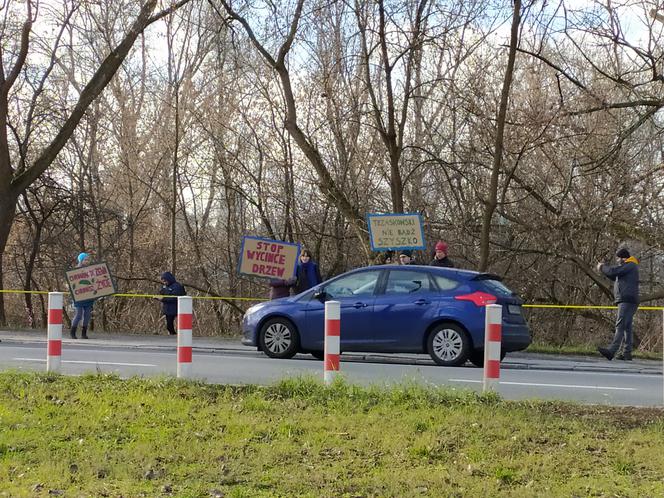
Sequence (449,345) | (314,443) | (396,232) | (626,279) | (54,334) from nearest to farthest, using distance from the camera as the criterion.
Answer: (314,443) < (54,334) < (449,345) < (626,279) < (396,232)

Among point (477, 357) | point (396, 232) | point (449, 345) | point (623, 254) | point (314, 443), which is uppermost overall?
point (396, 232)

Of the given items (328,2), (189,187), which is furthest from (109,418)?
(189,187)

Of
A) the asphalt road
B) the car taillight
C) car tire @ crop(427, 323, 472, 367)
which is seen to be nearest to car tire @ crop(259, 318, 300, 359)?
the asphalt road

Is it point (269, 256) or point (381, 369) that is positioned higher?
point (269, 256)

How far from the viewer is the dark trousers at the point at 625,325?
15633 millimetres

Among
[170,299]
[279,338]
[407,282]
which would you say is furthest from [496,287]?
[170,299]

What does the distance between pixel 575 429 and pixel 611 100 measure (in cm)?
1674

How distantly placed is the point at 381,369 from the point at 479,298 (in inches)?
73.3

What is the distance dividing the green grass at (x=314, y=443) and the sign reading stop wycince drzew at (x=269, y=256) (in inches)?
404

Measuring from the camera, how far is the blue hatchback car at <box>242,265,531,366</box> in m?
13.6

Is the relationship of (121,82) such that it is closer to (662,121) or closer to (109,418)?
(662,121)

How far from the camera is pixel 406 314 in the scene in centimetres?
1384

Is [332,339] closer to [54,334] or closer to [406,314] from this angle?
[54,334]

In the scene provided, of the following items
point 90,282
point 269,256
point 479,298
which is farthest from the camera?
point 90,282
